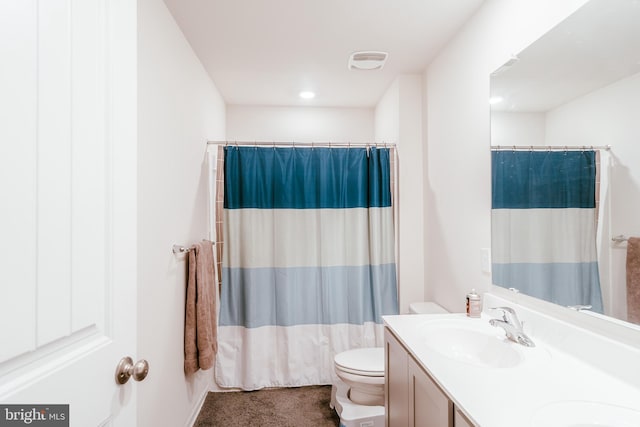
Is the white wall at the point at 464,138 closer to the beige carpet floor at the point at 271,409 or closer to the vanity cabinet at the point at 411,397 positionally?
the vanity cabinet at the point at 411,397

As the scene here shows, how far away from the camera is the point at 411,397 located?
1.33 metres

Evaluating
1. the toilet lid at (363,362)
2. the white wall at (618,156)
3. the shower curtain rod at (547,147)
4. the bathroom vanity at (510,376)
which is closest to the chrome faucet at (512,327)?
the bathroom vanity at (510,376)

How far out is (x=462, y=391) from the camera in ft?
3.12

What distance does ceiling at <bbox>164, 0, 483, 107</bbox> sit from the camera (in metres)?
1.75

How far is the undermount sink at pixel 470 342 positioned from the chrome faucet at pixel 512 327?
0.09 feet

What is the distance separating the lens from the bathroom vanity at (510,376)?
33.1 inches

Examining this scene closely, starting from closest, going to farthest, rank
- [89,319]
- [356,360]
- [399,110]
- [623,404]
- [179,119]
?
[89,319], [623,404], [179,119], [356,360], [399,110]

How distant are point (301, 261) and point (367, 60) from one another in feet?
5.24

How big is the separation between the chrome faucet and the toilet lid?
89cm

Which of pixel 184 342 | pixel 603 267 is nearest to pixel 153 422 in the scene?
pixel 184 342

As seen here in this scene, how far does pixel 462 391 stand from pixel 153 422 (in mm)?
1474

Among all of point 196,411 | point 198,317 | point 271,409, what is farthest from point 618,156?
point 196,411

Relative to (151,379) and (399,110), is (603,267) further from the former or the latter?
(151,379)

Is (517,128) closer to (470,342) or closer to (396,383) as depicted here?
(470,342)
